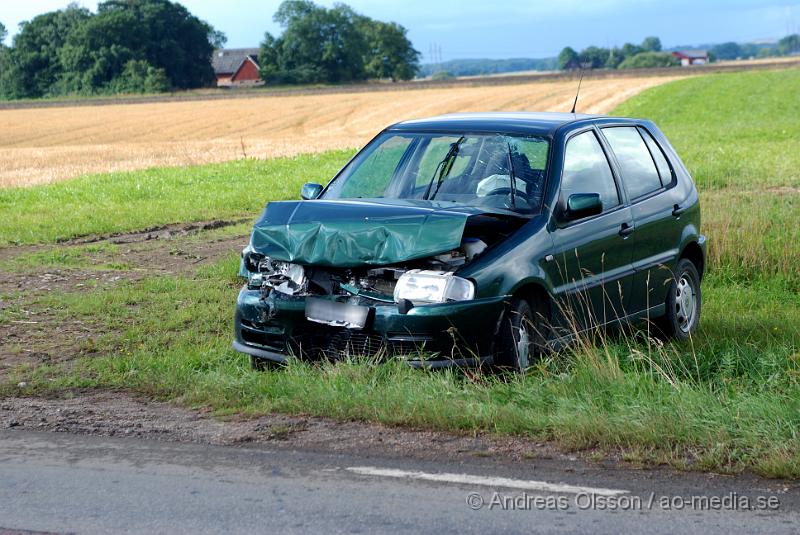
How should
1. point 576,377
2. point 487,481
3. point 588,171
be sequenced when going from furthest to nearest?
point 588,171 → point 576,377 → point 487,481

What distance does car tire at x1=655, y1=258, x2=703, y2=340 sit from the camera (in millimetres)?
8656

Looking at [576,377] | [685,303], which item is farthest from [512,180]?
[685,303]

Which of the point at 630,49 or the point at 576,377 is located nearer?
the point at 576,377

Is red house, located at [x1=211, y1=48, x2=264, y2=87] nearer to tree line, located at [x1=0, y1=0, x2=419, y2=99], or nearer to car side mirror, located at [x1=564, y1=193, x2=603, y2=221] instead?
tree line, located at [x1=0, y1=0, x2=419, y2=99]

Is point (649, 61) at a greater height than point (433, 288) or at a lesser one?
lesser

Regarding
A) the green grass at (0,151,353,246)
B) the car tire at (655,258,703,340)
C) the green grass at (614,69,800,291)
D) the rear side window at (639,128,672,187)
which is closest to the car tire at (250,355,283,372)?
the car tire at (655,258,703,340)

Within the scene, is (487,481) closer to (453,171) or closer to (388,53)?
(453,171)

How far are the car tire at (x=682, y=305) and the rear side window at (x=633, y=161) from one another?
29.5 inches

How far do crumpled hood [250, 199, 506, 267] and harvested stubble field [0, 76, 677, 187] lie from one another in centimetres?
2003

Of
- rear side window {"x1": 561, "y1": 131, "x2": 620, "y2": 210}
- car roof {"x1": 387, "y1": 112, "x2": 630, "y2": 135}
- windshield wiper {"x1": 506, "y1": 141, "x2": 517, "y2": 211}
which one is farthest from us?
car roof {"x1": 387, "y1": 112, "x2": 630, "y2": 135}

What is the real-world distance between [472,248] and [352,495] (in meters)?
2.29

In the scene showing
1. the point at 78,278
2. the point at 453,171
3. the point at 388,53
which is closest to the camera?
the point at 453,171

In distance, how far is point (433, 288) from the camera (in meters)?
6.53

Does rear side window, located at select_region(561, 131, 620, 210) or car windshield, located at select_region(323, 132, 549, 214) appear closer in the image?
car windshield, located at select_region(323, 132, 549, 214)
